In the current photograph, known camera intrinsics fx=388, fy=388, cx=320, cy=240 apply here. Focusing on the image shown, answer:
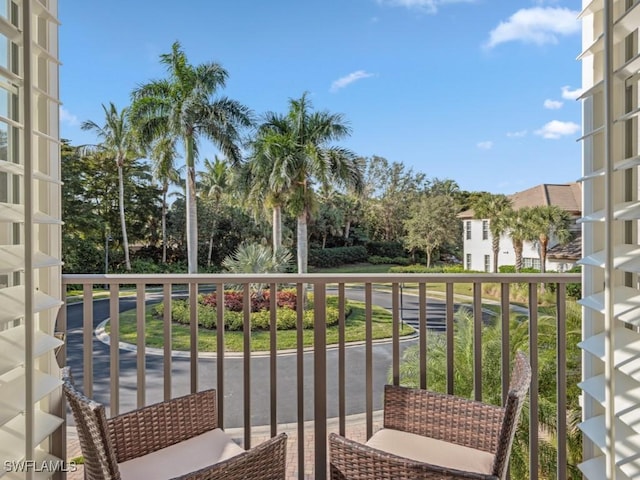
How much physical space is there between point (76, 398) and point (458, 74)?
16124 millimetres

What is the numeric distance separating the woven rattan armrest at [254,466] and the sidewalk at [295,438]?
136cm

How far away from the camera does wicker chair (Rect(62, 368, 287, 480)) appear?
993 millimetres

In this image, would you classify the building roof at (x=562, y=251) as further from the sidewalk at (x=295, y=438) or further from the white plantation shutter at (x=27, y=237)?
the white plantation shutter at (x=27, y=237)

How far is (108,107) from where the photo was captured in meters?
14.0

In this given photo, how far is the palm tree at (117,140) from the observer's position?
13.9 metres

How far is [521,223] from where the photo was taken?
549 inches

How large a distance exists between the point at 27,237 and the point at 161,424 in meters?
0.81

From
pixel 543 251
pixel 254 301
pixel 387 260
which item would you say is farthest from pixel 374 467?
pixel 387 260

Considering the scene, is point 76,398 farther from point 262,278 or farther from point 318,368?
point 318,368

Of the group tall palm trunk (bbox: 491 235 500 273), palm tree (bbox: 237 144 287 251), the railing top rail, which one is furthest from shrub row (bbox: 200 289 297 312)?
the railing top rail

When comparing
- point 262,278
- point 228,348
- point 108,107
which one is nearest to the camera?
point 262,278

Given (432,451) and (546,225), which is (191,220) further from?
(432,451)

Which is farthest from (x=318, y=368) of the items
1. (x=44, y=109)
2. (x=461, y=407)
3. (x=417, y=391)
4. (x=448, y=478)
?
(x=44, y=109)

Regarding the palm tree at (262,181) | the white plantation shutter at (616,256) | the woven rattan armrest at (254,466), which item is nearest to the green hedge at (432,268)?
the palm tree at (262,181)
